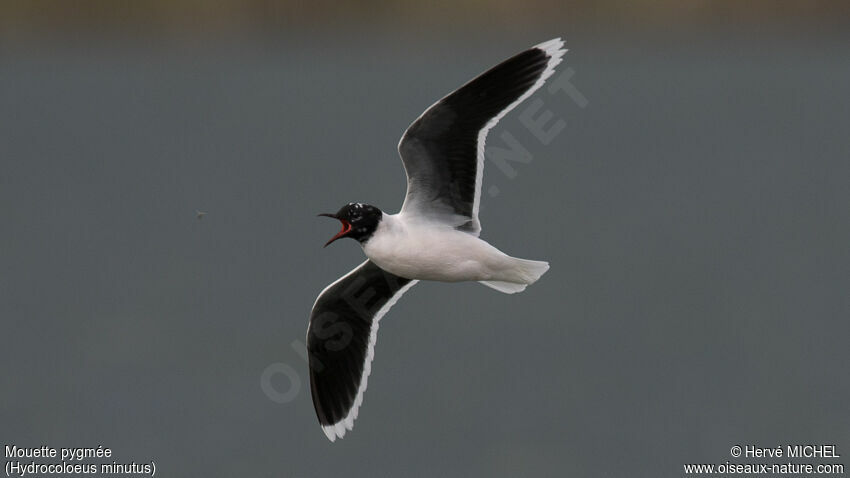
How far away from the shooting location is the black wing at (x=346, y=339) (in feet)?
27.1

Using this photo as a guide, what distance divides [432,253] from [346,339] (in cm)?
132

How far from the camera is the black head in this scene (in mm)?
7262

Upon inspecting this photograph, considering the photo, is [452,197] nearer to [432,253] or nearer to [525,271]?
[432,253]

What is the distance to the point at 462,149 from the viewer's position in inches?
292

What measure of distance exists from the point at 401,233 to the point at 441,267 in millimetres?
288

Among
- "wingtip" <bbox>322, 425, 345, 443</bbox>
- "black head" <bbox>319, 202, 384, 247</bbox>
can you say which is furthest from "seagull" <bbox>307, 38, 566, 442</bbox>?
"wingtip" <bbox>322, 425, 345, 443</bbox>

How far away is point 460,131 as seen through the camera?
7379 millimetres

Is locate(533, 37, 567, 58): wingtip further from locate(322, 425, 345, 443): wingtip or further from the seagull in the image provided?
locate(322, 425, 345, 443): wingtip

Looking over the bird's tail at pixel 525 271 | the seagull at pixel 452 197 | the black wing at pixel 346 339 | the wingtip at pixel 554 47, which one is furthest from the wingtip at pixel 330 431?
the wingtip at pixel 554 47

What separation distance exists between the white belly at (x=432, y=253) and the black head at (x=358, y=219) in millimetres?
47

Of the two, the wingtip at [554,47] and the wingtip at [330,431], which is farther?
the wingtip at [330,431]

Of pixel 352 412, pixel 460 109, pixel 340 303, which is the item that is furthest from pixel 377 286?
pixel 460 109

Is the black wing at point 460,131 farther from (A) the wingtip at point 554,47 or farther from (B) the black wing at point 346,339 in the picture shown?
(B) the black wing at point 346,339

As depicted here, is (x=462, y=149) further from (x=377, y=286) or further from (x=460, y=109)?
(x=377, y=286)
